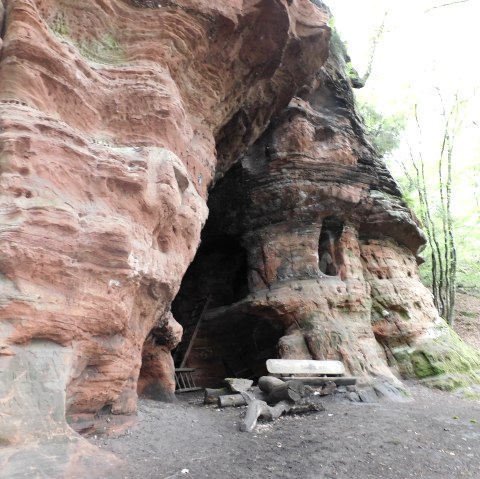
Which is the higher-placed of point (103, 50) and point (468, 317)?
point (103, 50)

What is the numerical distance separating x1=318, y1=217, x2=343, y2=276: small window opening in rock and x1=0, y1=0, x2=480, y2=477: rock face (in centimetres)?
6

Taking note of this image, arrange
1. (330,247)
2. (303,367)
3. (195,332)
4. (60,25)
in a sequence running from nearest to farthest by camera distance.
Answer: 1. (60,25)
2. (303,367)
3. (330,247)
4. (195,332)

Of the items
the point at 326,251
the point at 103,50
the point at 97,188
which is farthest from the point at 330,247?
the point at 97,188

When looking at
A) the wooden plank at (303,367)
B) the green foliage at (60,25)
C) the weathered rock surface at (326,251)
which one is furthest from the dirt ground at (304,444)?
the green foliage at (60,25)

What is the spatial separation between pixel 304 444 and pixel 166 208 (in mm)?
3285

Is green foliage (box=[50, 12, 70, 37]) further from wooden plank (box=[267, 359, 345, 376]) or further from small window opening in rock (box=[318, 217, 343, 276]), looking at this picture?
small window opening in rock (box=[318, 217, 343, 276])

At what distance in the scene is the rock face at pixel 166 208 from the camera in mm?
3479

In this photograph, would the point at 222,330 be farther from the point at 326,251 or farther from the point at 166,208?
the point at 166,208

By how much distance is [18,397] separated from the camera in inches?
117

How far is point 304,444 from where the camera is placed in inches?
182

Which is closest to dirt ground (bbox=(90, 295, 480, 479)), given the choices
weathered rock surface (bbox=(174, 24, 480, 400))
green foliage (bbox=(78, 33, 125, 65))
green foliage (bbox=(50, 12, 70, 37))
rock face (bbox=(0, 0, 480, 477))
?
rock face (bbox=(0, 0, 480, 477))

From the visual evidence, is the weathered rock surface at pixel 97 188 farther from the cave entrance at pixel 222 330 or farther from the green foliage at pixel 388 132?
the green foliage at pixel 388 132

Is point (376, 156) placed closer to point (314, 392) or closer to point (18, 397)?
point (314, 392)

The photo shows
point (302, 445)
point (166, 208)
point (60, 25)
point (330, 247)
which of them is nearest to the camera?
point (302, 445)
